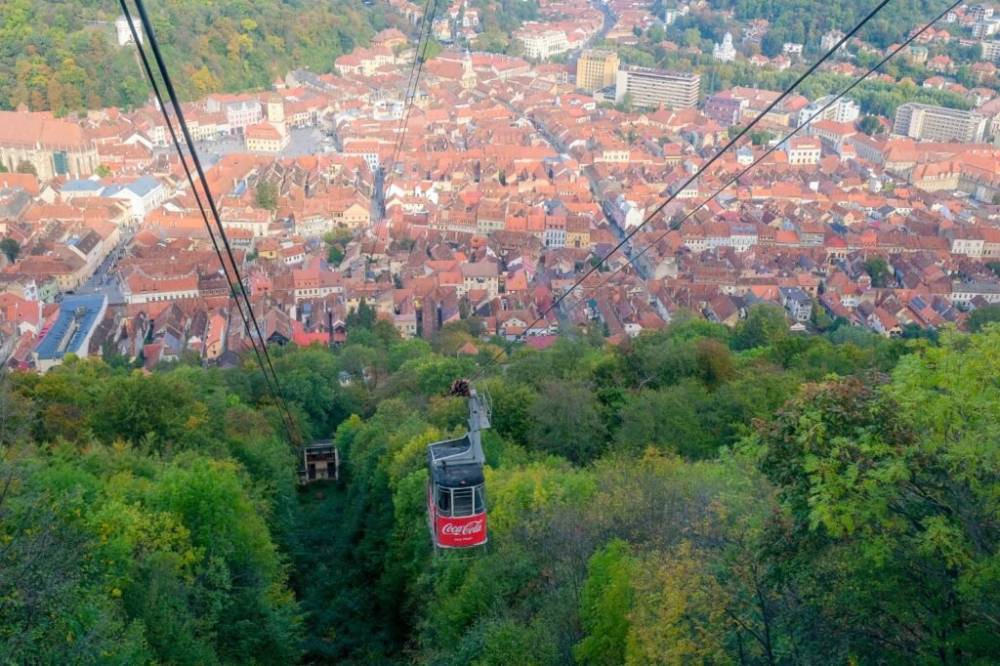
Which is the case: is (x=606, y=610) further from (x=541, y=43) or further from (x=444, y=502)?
(x=541, y=43)

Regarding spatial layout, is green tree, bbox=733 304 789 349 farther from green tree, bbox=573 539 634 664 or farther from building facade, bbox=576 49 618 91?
building facade, bbox=576 49 618 91

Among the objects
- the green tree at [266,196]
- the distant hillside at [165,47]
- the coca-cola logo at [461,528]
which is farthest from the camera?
the distant hillside at [165,47]

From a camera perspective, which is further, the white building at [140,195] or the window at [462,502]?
the white building at [140,195]

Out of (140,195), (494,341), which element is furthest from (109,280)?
(494,341)

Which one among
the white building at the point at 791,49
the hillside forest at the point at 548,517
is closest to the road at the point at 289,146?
the hillside forest at the point at 548,517

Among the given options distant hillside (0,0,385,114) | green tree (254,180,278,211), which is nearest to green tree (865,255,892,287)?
green tree (254,180,278,211)

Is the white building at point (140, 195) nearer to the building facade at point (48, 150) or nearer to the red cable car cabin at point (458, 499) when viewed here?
the building facade at point (48, 150)
